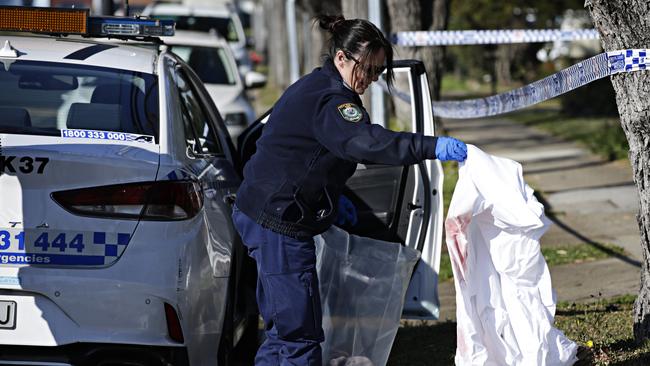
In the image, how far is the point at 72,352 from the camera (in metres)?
4.22

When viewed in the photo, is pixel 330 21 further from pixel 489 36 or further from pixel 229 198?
pixel 489 36

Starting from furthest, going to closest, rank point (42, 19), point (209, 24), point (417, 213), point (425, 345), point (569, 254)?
point (209, 24)
point (569, 254)
point (425, 345)
point (417, 213)
point (42, 19)

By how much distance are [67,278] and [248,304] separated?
150 cm

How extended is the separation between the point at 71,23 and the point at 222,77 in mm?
7488

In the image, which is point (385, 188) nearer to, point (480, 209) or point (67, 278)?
point (480, 209)

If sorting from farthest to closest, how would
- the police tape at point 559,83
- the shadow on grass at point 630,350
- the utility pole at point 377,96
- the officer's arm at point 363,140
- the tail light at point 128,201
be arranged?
the utility pole at point 377,96, the police tape at point 559,83, the shadow on grass at point 630,350, the tail light at point 128,201, the officer's arm at point 363,140

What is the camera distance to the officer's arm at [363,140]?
3861 millimetres

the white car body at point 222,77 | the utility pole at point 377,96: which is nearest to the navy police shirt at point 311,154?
the utility pole at point 377,96

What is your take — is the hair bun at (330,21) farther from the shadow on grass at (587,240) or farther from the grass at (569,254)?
the shadow on grass at (587,240)

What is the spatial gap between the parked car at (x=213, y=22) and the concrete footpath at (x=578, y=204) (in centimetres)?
437

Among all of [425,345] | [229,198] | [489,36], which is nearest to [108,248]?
[229,198]

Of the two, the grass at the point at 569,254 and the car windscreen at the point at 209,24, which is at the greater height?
the car windscreen at the point at 209,24

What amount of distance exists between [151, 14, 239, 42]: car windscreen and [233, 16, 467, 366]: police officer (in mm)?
15018

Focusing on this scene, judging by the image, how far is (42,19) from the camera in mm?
5188
